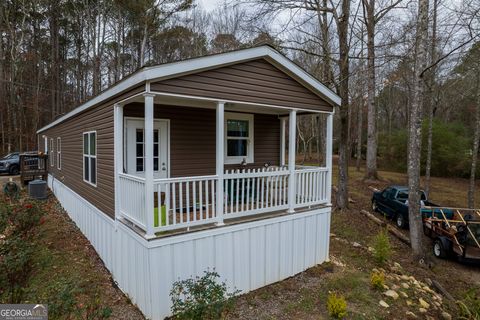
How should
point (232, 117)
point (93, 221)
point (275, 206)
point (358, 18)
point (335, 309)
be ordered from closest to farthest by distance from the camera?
point (335, 309) < point (275, 206) < point (93, 221) < point (232, 117) < point (358, 18)

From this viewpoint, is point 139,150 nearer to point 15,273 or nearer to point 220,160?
point 220,160

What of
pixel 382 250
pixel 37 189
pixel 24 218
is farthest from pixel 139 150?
pixel 37 189

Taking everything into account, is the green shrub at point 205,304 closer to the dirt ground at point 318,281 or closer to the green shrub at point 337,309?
the dirt ground at point 318,281

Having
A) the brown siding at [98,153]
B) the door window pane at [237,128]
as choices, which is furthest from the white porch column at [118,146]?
the door window pane at [237,128]

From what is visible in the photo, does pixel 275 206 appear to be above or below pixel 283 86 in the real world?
below

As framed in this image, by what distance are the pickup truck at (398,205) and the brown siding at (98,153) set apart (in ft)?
29.0

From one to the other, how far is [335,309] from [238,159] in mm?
4042

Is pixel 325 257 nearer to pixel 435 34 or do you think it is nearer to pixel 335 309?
→ pixel 335 309

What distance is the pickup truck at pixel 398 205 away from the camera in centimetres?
864

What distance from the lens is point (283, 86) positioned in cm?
532

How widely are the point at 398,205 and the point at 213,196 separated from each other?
7.66 meters

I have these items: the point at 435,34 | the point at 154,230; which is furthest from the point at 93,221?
the point at 435,34

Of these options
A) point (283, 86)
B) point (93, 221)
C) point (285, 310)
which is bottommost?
point (285, 310)

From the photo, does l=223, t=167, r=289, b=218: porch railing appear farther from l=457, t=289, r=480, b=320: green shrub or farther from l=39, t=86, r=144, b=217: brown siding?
l=457, t=289, r=480, b=320: green shrub
